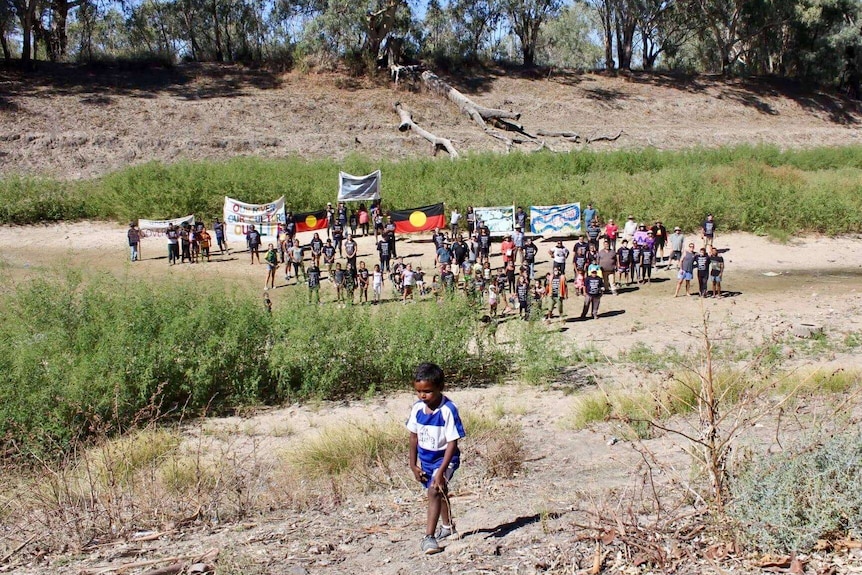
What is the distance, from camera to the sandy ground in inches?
225

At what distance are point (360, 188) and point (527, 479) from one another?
22.8m

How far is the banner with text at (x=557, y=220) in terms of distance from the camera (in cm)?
2839

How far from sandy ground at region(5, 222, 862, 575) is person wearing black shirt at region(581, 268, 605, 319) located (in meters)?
0.39

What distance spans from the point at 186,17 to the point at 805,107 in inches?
1674

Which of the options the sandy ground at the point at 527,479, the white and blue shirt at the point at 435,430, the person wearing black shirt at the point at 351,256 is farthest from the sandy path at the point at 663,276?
the white and blue shirt at the point at 435,430

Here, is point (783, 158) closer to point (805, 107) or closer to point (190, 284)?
point (805, 107)

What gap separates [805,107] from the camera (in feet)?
176

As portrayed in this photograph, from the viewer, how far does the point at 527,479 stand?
25.7 ft

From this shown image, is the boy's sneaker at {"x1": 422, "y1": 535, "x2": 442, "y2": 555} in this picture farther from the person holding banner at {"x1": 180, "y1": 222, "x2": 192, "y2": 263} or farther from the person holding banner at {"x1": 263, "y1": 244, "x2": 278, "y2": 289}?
the person holding banner at {"x1": 180, "y1": 222, "x2": 192, "y2": 263}

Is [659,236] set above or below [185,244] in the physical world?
above

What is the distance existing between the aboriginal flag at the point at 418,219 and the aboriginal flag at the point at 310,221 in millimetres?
2482

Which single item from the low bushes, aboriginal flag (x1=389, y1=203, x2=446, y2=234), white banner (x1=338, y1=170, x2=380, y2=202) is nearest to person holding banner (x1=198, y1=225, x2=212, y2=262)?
white banner (x1=338, y1=170, x2=380, y2=202)

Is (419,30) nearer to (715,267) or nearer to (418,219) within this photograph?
(418,219)

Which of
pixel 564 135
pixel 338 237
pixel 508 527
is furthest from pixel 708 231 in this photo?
pixel 508 527
